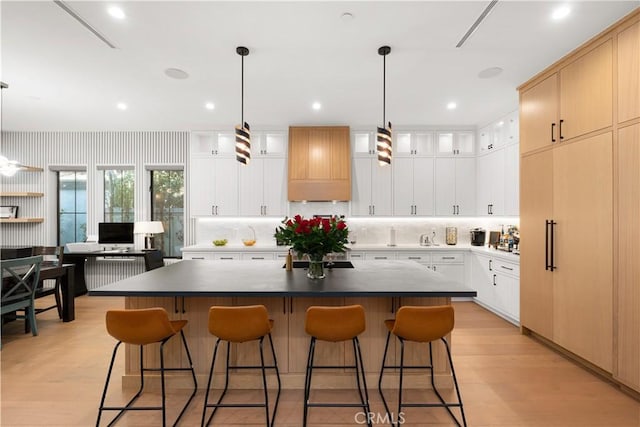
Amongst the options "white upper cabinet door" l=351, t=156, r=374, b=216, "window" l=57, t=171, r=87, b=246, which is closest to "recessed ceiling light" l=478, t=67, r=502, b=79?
"white upper cabinet door" l=351, t=156, r=374, b=216

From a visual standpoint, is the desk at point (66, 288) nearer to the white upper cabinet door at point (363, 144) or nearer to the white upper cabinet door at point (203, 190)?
the white upper cabinet door at point (203, 190)

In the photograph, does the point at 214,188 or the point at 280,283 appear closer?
the point at 280,283

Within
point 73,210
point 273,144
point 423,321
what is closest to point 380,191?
point 273,144

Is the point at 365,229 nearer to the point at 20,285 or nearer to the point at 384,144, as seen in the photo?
the point at 384,144

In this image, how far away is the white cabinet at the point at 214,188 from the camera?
5.63m

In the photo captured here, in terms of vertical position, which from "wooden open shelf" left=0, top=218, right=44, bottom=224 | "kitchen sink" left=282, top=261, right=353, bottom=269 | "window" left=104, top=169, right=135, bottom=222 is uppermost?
"window" left=104, top=169, right=135, bottom=222

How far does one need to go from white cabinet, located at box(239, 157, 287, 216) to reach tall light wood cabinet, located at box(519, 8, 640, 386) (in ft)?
12.1

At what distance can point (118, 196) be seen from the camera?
6086mm

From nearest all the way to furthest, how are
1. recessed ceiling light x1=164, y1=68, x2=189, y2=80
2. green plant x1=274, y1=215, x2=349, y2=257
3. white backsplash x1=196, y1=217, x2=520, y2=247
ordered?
green plant x1=274, y1=215, x2=349, y2=257 < recessed ceiling light x1=164, y1=68, x2=189, y2=80 < white backsplash x1=196, y1=217, x2=520, y2=247

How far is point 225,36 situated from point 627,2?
319 centimetres

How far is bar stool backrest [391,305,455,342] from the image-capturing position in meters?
2.11

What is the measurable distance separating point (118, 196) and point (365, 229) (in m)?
4.82

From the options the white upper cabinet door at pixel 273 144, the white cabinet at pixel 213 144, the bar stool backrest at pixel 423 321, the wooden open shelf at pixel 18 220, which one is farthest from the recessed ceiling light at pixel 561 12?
the wooden open shelf at pixel 18 220

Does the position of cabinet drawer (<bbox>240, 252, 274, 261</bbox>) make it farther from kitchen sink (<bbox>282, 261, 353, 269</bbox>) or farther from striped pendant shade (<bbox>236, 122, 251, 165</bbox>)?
striped pendant shade (<bbox>236, 122, 251, 165</bbox>)
